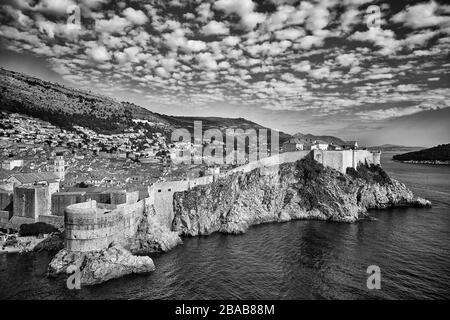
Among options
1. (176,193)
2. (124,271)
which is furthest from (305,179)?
(124,271)

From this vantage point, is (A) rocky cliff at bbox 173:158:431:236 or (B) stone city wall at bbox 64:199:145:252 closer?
(B) stone city wall at bbox 64:199:145:252

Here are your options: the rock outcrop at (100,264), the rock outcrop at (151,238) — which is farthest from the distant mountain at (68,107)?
the rock outcrop at (100,264)

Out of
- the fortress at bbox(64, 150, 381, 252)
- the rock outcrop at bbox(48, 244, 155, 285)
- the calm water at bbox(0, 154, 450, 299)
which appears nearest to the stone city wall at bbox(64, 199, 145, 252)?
the fortress at bbox(64, 150, 381, 252)

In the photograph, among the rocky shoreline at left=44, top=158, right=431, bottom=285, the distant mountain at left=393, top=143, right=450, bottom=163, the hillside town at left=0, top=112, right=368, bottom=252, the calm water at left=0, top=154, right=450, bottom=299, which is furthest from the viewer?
the distant mountain at left=393, top=143, right=450, bottom=163

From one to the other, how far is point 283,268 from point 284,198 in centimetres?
1785

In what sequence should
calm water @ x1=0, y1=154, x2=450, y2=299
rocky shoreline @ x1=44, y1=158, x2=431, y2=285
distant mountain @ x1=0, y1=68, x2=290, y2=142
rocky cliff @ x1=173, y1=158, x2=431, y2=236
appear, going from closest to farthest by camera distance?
1. calm water @ x1=0, y1=154, x2=450, y2=299
2. rocky shoreline @ x1=44, y1=158, x2=431, y2=285
3. rocky cliff @ x1=173, y1=158, x2=431, y2=236
4. distant mountain @ x1=0, y1=68, x2=290, y2=142

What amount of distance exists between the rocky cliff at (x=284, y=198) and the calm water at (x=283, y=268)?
2817mm

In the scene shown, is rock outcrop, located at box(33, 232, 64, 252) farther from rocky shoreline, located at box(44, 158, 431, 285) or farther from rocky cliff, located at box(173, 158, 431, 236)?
rocky cliff, located at box(173, 158, 431, 236)

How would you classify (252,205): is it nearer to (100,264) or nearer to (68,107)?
(100,264)

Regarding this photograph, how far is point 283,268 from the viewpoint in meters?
23.5

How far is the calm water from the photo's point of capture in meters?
19.6

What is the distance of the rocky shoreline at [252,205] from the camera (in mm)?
22875

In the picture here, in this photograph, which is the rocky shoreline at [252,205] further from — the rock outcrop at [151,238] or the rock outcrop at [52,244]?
the rock outcrop at [52,244]
